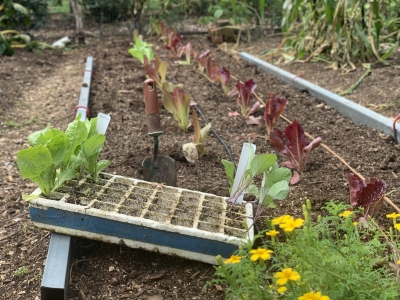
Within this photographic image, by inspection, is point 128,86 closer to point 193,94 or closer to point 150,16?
point 193,94

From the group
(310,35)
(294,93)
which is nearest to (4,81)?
(294,93)

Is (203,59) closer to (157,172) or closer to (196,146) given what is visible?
(196,146)

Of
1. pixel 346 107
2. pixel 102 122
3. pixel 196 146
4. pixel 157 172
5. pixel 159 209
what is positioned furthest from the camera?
pixel 346 107

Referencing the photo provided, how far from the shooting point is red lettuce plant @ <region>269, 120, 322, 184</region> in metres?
2.33

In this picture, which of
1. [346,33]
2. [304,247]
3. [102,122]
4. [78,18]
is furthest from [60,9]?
[304,247]

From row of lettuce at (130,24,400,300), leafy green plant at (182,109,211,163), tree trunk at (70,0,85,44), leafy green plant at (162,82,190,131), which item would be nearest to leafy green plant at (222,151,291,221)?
row of lettuce at (130,24,400,300)

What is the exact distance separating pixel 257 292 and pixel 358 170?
144cm

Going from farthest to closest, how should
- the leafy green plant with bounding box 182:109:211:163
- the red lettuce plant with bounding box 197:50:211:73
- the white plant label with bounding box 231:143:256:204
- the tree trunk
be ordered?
1. the tree trunk
2. the red lettuce plant with bounding box 197:50:211:73
3. the leafy green plant with bounding box 182:109:211:163
4. the white plant label with bounding box 231:143:256:204

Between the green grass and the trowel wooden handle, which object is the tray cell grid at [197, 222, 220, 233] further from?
the green grass

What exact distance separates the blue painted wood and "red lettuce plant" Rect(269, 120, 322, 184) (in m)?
0.78

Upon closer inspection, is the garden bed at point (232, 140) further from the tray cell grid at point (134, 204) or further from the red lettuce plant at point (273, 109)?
the tray cell grid at point (134, 204)

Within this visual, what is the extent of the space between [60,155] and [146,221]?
42cm

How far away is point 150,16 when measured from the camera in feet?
27.0

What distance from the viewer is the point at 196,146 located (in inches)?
107
